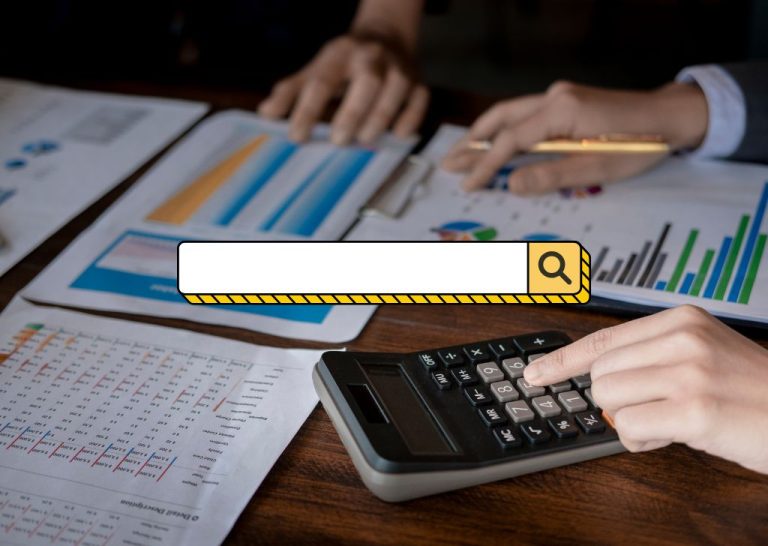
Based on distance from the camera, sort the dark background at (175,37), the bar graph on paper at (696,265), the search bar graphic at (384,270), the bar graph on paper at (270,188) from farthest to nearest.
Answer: the dark background at (175,37) → the bar graph on paper at (270,188) → the bar graph on paper at (696,265) → the search bar graphic at (384,270)

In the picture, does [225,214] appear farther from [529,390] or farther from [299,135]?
[529,390]

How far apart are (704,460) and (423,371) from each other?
184 millimetres

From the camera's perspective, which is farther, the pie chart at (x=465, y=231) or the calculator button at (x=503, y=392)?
the pie chart at (x=465, y=231)

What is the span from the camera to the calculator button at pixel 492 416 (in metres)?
0.52

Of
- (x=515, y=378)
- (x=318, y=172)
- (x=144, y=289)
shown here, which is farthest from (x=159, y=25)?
(x=515, y=378)

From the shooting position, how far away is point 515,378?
56cm

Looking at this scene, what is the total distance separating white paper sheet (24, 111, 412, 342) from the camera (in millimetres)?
700

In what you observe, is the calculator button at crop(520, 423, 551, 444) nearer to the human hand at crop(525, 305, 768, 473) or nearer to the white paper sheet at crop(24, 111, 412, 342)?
the human hand at crop(525, 305, 768, 473)

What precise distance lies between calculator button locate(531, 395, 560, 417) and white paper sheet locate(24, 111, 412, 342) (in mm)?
179

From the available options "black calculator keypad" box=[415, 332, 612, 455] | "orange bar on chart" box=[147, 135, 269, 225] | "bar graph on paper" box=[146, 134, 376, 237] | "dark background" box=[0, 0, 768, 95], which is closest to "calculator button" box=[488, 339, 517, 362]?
"black calculator keypad" box=[415, 332, 612, 455]

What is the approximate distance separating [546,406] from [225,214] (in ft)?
1.41

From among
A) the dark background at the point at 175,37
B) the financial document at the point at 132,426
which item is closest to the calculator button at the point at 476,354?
the financial document at the point at 132,426

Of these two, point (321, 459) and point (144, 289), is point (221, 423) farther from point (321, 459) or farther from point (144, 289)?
point (144, 289)

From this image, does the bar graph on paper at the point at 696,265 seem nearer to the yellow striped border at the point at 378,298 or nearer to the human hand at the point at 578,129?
the human hand at the point at 578,129
